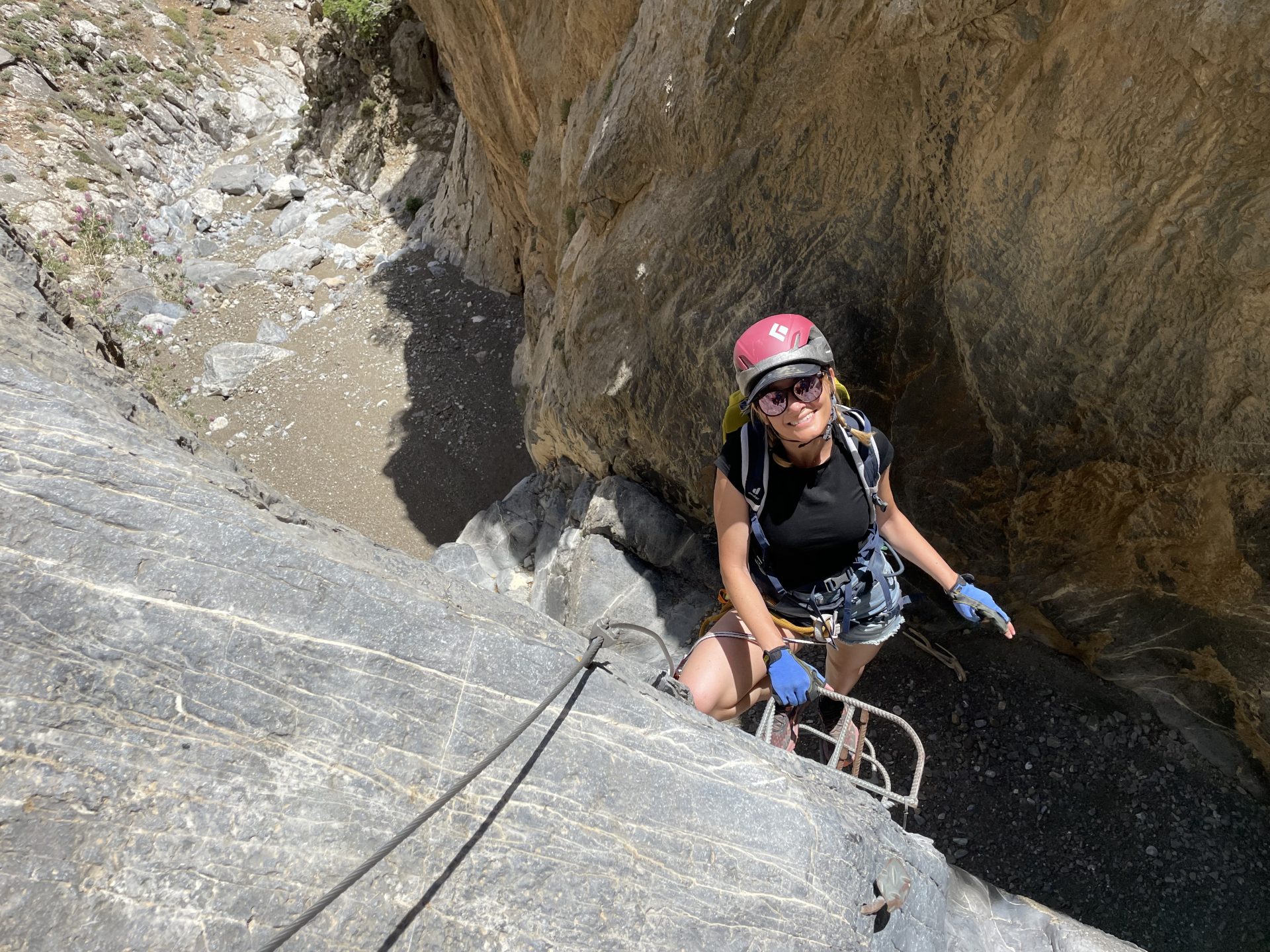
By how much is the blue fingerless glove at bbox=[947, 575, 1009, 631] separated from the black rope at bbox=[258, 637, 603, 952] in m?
2.05

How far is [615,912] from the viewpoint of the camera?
2.38m

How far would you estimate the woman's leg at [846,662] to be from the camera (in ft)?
13.3

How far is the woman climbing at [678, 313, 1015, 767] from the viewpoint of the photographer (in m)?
3.22

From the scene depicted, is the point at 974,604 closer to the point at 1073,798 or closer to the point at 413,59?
the point at 1073,798

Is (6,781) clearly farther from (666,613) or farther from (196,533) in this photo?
(666,613)

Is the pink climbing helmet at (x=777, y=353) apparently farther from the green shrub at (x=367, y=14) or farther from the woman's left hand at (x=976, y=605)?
the green shrub at (x=367, y=14)

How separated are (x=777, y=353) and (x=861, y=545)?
3.44ft

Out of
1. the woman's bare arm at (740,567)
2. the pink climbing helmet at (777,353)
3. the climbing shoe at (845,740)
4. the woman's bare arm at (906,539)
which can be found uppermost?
the pink climbing helmet at (777,353)

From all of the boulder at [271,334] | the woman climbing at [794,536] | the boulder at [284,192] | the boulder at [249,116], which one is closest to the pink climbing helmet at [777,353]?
the woman climbing at [794,536]

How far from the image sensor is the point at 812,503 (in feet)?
11.3

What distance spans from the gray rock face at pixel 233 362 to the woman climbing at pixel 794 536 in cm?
1399

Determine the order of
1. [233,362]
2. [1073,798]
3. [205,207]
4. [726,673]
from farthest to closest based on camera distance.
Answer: [205,207] → [233,362] → [1073,798] → [726,673]

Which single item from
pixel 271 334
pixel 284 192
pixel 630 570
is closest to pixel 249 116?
pixel 284 192

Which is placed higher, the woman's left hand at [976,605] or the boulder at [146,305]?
the woman's left hand at [976,605]
